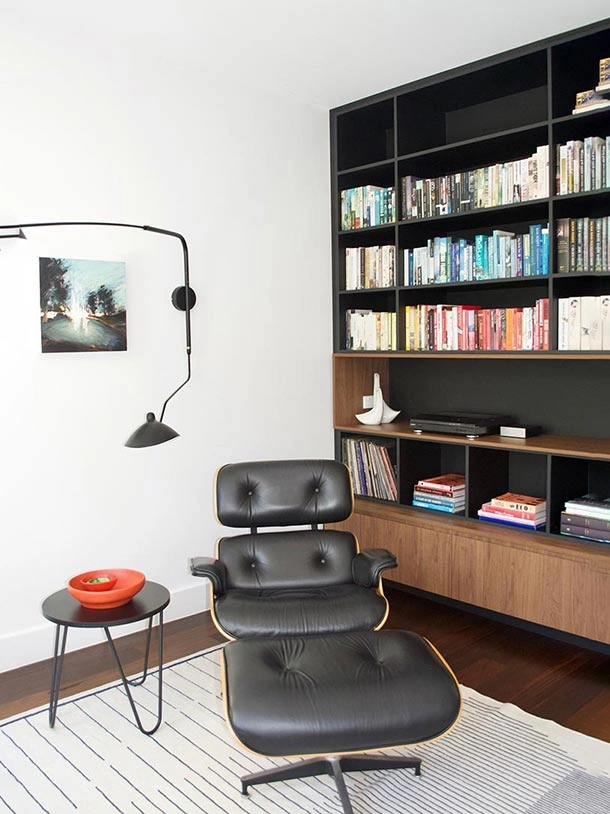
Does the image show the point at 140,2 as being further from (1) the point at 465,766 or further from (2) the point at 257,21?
(1) the point at 465,766

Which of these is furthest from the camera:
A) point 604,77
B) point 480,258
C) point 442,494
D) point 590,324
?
point 442,494

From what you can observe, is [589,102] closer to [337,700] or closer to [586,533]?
[586,533]

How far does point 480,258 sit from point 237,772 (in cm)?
249

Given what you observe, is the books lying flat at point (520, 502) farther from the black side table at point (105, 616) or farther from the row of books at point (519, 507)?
the black side table at point (105, 616)

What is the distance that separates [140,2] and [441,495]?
8.47ft

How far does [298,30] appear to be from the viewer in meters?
3.10

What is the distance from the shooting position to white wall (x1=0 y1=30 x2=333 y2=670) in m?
3.09

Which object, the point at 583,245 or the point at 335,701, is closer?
the point at 335,701

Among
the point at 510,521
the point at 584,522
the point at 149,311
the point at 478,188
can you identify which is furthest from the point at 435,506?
the point at 149,311

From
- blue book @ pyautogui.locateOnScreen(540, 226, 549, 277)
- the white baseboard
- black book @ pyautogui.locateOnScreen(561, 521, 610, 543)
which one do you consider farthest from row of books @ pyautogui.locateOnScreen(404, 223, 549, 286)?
the white baseboard

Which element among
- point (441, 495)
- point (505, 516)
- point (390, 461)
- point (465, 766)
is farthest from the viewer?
point (390, 461)

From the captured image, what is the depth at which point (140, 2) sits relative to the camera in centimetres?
284

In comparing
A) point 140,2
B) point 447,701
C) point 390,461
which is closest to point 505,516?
point 390,461

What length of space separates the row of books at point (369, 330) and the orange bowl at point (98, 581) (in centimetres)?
201
